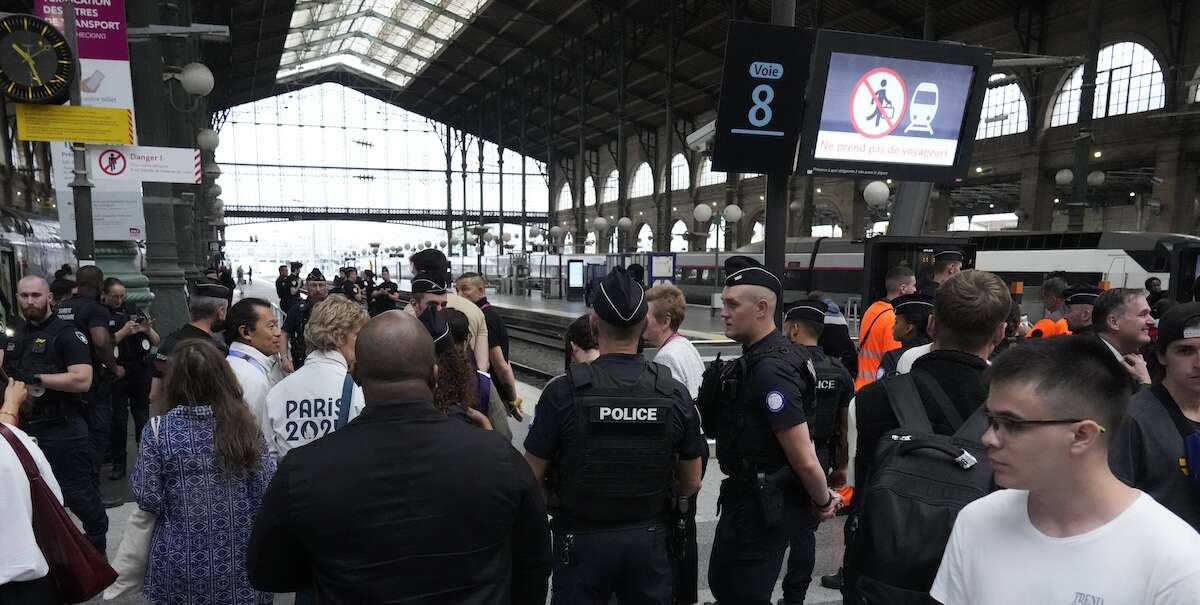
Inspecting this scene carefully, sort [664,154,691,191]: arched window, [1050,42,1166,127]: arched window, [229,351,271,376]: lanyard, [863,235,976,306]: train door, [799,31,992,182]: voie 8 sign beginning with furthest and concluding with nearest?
1. [664,154,691,191]: arched window
2. [1050,42,1166,127]: arched window
3. [863,235,976,306]: train door
4. [799,31,992,182]: voie 8 sign
5. [229,351,271,376]: lanyard

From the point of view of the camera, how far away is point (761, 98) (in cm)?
434

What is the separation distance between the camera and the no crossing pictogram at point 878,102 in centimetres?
483

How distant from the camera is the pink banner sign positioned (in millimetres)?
6078

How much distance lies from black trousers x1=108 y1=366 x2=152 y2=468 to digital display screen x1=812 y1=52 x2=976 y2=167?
551cm

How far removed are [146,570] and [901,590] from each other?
250 cm

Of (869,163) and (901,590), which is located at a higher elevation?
(869,163)

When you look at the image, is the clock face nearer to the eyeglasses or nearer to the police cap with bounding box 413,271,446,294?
the police cap with bounding box 413,271,446,294

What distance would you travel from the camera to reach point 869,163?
5.09 metres

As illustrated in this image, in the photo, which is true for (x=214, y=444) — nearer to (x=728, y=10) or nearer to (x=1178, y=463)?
(x=1178, y=463)

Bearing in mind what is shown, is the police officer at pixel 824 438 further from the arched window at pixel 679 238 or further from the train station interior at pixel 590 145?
the arched window at pixel 679 238

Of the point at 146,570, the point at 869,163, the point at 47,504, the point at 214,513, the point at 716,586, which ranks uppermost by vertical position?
the point at 869,163

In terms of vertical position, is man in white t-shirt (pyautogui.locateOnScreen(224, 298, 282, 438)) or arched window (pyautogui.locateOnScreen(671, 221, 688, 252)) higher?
arched window (pyautogui.locateOnScreen(671, 221, 688, 252))

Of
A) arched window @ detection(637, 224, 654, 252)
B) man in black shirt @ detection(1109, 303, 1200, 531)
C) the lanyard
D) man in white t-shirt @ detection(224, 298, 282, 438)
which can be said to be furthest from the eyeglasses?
arched window @ detection(637, 224, 654, 252)

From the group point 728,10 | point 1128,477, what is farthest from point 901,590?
point 728,10
